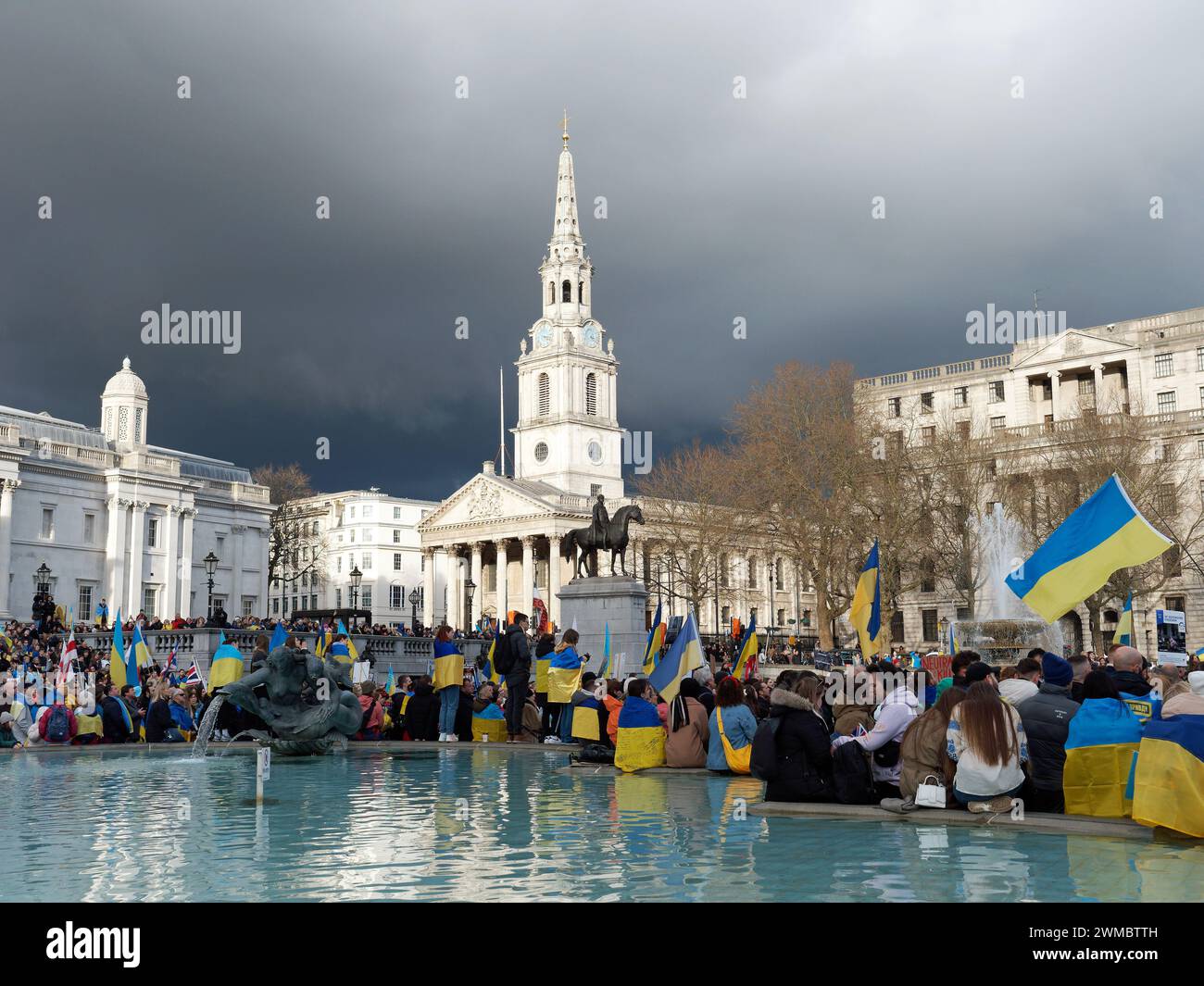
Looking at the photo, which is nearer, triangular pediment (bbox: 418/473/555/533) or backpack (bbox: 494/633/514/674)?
backpack (bbox: 494/633/514/674)

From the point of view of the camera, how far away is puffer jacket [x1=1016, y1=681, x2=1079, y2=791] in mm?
10438

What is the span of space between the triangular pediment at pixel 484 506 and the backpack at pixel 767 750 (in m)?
83.2

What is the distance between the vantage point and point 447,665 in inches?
819

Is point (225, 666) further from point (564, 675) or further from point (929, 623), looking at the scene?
point (929, 623)

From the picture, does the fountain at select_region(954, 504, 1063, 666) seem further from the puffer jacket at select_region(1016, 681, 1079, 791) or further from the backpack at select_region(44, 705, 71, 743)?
the backpack at select_region(44, 705, 71, 743)

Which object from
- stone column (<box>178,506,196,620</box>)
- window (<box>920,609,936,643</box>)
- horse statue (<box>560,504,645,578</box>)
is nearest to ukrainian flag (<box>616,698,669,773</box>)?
horse statue (<box>560,504,645,578</box>)

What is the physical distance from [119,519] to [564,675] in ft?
198

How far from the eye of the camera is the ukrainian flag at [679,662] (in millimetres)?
17734

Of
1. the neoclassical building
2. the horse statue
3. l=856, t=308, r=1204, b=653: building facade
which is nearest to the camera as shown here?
the horse statue

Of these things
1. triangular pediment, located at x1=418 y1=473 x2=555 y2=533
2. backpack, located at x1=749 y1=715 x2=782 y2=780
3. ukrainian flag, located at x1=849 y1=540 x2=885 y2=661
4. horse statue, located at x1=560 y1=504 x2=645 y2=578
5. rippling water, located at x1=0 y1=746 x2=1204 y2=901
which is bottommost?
rippling water, located at x1=0 y1=746 x2=1204 y2=901

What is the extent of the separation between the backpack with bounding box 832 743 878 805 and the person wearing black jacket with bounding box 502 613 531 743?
33.2ft

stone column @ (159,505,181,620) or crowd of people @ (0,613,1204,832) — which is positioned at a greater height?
stone column @ (159,505,181,620)
